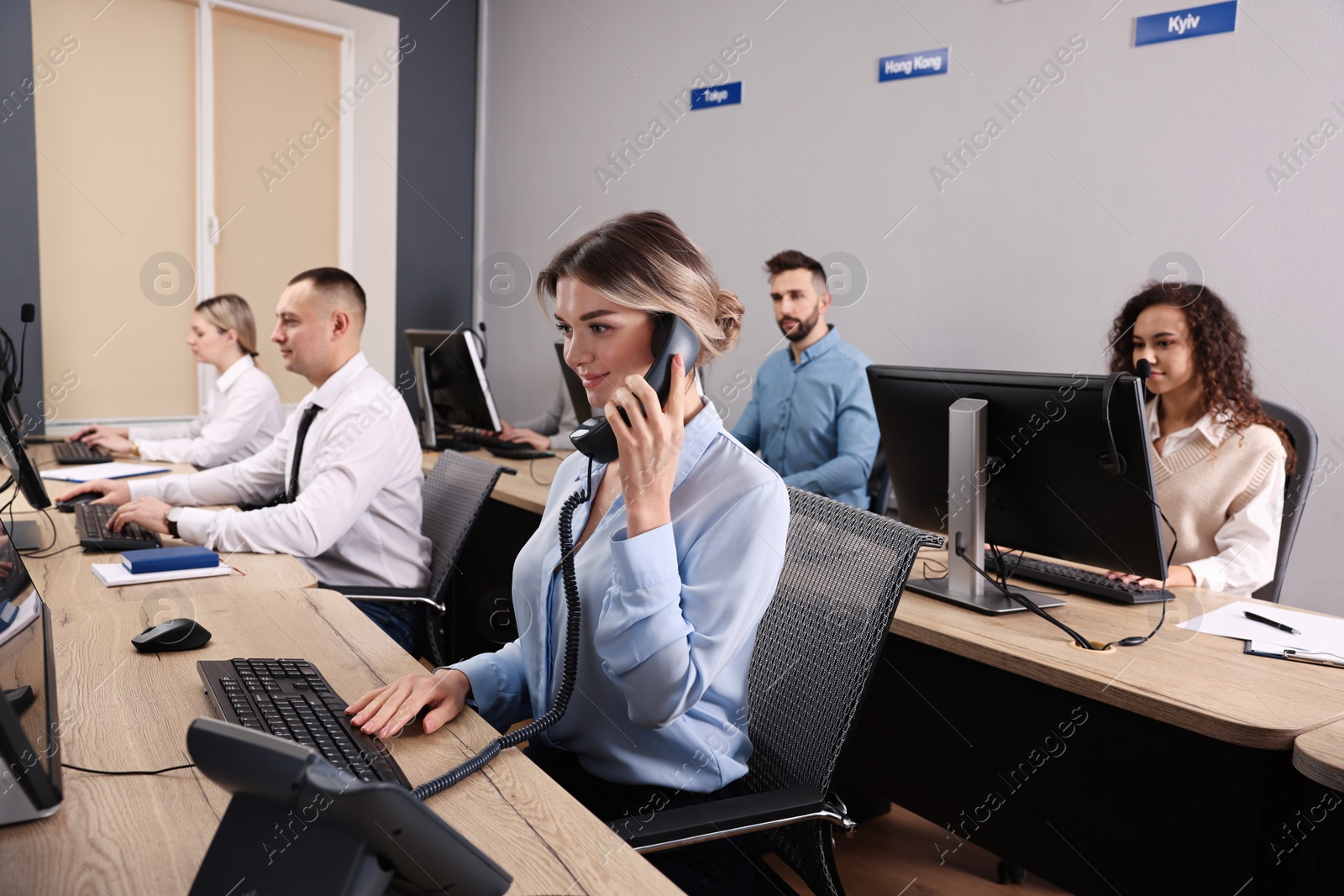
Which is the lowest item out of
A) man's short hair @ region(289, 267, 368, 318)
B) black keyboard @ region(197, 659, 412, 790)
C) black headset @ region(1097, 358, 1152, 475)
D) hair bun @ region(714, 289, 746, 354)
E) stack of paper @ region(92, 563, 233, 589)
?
stack of paper @ region(92, 563, 233, 589)

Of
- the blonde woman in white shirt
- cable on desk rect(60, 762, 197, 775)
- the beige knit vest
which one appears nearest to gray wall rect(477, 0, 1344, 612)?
the beige knit vest

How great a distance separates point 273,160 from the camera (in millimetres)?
5207

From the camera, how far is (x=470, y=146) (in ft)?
18.5

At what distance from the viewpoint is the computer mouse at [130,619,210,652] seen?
143 cm

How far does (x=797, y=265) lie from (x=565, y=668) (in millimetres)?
2551

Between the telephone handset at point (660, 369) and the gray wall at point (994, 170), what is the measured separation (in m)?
2.22

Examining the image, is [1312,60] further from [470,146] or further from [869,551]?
[470,146]

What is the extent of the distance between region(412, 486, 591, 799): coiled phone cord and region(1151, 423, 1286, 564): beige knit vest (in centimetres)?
158

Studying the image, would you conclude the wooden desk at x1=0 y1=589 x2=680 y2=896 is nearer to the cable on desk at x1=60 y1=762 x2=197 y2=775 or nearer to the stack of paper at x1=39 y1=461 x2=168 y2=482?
the cable on desk at x1=60 y1=762 x2=197 y2=775

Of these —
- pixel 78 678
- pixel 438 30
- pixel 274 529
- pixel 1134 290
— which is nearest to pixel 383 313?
pixel 438 30

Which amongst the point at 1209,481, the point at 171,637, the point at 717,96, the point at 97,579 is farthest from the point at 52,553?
the point at 717,96

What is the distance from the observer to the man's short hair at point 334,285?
103 inches

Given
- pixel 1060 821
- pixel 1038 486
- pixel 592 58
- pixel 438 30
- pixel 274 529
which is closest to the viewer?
pixel 1060 821

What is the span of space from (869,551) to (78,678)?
1.08m
